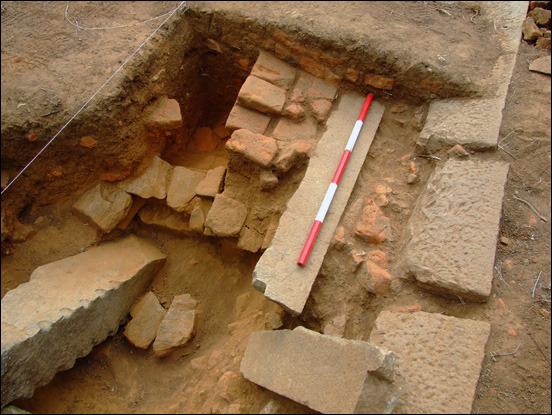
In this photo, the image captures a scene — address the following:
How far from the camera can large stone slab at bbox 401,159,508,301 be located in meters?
2.02

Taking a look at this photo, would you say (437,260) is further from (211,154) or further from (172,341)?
(211,154)

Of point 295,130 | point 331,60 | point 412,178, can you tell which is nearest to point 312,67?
point 331,60

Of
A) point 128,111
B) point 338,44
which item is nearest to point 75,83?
point 128,111

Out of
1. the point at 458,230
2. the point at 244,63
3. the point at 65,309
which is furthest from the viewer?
the point at 244,63

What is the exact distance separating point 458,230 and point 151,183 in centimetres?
202

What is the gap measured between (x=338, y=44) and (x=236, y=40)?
764 millimetres

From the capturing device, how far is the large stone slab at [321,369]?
1738 mm

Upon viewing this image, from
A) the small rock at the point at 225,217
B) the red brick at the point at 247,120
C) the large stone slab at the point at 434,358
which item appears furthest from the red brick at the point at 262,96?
the large stone slab at the point at 434,358

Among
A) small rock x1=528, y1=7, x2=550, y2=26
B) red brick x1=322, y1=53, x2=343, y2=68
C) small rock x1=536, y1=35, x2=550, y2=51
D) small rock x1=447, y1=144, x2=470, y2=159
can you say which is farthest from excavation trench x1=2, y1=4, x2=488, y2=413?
small rock x1=528, y1=7, x2=550, y2=26

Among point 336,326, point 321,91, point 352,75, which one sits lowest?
point 336,326

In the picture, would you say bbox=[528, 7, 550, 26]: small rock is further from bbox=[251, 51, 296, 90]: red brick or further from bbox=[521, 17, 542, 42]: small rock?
bbox=[251, 51, 296, 90]: red brick

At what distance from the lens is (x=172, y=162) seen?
3225 mm

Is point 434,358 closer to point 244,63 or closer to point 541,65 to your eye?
point 541,65

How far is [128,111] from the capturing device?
264 centimetres
